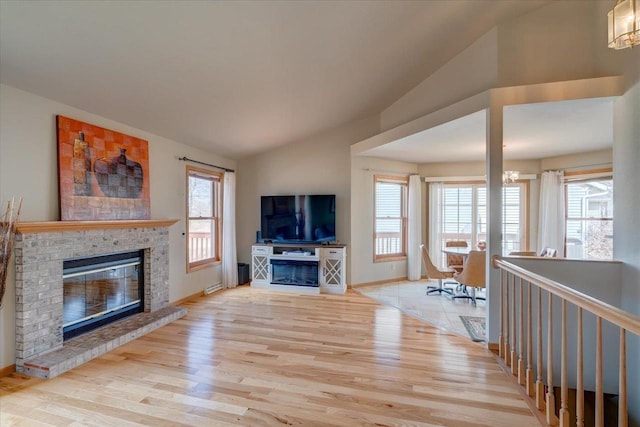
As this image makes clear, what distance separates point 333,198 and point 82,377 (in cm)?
408

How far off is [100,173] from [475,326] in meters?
4.86

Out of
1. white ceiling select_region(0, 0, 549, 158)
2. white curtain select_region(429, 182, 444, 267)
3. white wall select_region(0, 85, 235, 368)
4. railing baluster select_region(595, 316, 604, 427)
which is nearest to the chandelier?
white ceiling select_region(0, 0, 549, 158)

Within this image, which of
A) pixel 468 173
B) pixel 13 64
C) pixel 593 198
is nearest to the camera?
pixel 13 64

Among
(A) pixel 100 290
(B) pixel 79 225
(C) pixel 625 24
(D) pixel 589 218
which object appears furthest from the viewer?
(D) pixel 589 218

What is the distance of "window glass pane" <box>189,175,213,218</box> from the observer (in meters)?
5.05

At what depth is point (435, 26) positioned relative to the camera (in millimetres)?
3100

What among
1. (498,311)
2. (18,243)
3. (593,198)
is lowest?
(498,311)

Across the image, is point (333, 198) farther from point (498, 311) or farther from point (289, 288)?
point (498, 311)

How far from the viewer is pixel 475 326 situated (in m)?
3.72

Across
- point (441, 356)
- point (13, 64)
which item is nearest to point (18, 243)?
point (13, 64)

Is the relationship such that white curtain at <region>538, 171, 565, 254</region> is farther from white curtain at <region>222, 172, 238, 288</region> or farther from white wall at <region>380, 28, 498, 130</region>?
white curtain at <region>222, 172, 238, 288</region>

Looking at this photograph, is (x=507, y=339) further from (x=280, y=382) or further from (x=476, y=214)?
(x=476, y=214)

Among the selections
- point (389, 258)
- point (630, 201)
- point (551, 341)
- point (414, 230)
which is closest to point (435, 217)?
point (414, 230)

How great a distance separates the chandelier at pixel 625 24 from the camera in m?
1.68
